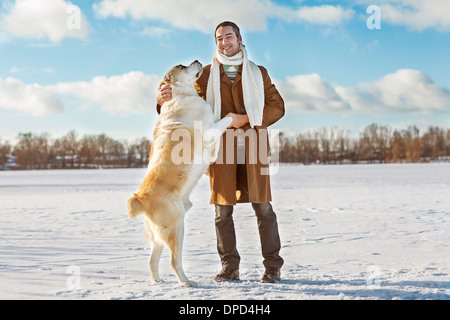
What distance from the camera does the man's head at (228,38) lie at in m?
4.09

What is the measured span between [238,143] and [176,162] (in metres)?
0.74

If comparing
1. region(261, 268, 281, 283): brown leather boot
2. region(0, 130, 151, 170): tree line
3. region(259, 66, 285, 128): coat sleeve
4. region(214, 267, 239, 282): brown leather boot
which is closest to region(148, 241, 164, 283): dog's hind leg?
region(214, 267, 239, 282): brown leather boot

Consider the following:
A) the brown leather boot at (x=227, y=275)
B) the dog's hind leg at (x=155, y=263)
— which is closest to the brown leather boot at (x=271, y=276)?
the brown leather boot at (x=227, y=275)

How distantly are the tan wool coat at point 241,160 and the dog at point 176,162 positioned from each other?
179mm

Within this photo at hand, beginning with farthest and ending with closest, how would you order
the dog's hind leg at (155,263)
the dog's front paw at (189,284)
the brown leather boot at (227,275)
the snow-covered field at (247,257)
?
1. the brown leather boot at (227,275)
2. the dog's hind leg at (155,263)
3. the dog's front paw at (189,284)
4. the snow-covered field at (247,257)

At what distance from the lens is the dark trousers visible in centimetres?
405

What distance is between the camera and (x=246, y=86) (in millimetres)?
4125

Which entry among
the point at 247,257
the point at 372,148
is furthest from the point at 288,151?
the point at 247,257

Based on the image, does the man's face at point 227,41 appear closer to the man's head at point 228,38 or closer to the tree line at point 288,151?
the man's head at point 228,38

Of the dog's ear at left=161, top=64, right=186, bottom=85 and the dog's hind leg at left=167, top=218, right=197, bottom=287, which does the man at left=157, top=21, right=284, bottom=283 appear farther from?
the dog's hind leg at left=167, top=218, right=197, bottom=287

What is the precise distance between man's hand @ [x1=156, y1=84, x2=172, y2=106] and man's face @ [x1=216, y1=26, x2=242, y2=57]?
68 centimetres

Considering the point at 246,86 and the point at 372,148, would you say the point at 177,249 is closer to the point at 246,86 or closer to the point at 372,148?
the point at 246,86
